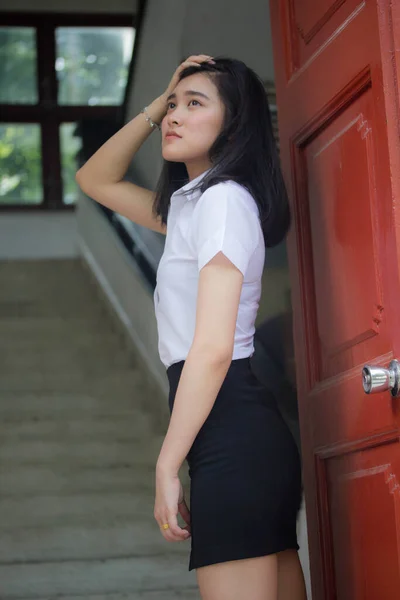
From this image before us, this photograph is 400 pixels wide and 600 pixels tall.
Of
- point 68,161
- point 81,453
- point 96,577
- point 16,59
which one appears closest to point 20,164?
point 68,161

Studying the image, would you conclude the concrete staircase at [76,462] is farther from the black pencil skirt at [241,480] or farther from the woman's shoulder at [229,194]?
the woman's shoulder at [229,194]

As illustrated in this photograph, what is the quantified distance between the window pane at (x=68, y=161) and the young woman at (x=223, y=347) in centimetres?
745

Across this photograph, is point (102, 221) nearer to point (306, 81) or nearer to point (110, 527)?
point (110, 527)

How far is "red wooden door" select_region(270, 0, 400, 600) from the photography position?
5.10 feet

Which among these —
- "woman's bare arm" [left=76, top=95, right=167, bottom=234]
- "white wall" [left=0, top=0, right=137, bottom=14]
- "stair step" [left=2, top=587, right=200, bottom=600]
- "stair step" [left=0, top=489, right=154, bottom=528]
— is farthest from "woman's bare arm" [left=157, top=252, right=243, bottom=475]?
"white wall" [left=0, top=0, right=137, bottom=14]

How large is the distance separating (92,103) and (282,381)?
696cm

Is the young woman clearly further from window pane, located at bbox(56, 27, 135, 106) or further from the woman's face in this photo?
window pane, located at bbox(56, 27, 135, 106)

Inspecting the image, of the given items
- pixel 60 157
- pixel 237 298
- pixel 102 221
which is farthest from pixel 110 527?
pixel 60 157

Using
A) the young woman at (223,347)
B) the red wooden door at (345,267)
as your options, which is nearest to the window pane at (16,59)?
the red wooden door at (345,267)

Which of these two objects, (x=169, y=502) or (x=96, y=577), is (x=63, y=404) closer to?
(x=96, y=577)

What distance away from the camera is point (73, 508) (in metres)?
3.90

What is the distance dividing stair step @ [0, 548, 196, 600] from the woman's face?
1982 millimetres

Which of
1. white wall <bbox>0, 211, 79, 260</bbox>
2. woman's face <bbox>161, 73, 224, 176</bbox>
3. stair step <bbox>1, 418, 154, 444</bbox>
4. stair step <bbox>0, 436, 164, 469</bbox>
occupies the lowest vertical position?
stair step <bbox>0, 436, 164, 469</bbox>

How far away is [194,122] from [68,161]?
7.72 m
